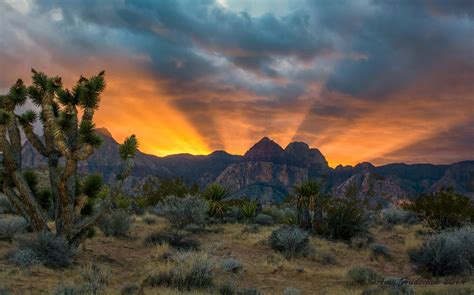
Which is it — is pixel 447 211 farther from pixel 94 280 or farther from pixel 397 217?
pixel 94 280

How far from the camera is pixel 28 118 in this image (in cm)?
1312

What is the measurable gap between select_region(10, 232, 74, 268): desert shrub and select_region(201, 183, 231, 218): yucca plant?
13022 mm

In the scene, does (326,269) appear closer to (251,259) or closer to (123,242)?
(251,259)

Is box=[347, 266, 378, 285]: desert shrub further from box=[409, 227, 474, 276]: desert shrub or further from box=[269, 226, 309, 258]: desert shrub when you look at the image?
box=[269, 226, 309, 258]: desert shrub

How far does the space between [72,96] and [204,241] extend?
25.9 ft

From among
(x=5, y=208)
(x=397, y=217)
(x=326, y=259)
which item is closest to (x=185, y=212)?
(x=326, y=259)

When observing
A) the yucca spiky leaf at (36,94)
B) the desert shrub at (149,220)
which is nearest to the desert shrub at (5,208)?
the desert shrub at (149,220)

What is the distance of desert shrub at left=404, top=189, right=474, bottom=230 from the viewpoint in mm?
21141

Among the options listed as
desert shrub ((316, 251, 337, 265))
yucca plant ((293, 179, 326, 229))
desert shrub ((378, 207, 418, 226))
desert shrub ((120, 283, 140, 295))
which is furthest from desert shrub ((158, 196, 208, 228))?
desert shrub ((378, 207, 418, 226))

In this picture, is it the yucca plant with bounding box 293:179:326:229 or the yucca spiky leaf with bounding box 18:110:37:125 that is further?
the yucca plant with bounding box 293:179:326:229

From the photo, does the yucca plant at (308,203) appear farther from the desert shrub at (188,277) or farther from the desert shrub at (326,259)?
the desert shrub at (188,277)

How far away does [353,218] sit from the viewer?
18969 mm

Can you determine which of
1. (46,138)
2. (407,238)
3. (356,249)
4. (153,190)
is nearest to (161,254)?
(46,138)

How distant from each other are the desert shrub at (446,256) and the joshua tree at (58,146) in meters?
9.44
